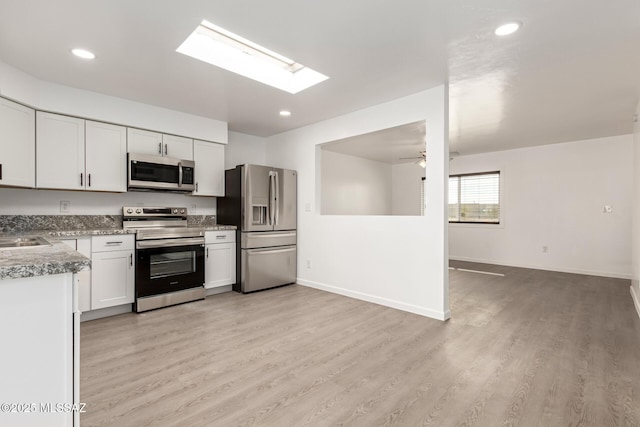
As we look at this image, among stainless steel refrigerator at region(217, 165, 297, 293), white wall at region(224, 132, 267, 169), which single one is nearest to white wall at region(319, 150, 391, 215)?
white wall at region(224, 132, 267, 169)

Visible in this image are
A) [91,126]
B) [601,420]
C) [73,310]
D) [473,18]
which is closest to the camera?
[73,310]

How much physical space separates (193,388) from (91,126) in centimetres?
302

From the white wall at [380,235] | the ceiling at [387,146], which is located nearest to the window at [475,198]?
the ceiling at [387,146]

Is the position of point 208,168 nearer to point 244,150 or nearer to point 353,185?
point 244,150

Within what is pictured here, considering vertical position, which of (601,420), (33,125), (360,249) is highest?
(33,125)

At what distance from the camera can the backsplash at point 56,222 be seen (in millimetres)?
3209

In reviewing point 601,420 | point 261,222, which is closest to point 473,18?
point 601,420

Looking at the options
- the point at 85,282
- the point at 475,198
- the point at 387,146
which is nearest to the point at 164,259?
the point at 85,282

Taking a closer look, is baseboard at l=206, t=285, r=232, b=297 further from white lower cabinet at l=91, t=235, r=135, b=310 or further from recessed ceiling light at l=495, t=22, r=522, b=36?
recessed ceiling light at l=495, t=22, r=522, b=36

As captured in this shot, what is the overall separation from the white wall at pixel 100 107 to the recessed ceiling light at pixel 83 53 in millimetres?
762

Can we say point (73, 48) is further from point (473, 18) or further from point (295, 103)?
point (473, 18)

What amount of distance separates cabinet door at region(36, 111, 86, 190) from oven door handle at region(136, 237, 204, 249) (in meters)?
0.86

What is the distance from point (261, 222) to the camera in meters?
4.47

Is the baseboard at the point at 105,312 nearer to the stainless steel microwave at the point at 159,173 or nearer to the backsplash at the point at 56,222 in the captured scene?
the backsplash at the point at 56,222
